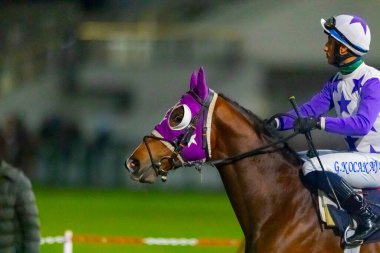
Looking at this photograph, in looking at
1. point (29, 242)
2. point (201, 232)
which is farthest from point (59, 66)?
point (29, 242)

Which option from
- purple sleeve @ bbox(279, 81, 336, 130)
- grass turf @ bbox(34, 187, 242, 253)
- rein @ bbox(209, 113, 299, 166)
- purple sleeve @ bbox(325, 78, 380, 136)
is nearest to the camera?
purple sleeve @ bbox(325, 78, 380, 136)

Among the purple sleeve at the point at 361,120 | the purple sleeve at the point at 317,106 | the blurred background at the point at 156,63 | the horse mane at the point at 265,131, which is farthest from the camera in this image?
the blurred background at the point at 156,63

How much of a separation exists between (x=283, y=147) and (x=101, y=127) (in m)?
21.7

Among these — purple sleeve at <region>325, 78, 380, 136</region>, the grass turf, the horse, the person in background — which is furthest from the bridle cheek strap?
the grass turf

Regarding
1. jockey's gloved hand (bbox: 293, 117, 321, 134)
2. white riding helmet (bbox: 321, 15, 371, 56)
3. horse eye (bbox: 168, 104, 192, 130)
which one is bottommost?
jockey's gloved hand (bbox: 293, 117, 321, 134)

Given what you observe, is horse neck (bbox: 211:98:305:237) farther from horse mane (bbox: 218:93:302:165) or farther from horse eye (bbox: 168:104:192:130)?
horse eye (bbox: 168:104:192:130)

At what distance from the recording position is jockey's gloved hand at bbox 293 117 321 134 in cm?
796

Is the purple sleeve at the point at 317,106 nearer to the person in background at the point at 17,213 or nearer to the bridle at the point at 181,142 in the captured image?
the bridle at the point at 181,142

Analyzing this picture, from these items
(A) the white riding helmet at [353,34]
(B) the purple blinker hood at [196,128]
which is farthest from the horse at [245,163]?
(A) the white riding helmet at [353,34]

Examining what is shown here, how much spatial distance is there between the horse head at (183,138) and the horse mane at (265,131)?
0.24 meters

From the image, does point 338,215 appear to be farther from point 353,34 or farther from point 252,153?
point 353,34

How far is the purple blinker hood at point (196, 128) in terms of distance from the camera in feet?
26.3

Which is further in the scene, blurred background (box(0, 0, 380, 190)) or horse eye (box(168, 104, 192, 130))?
blurred background (box(0, 0, 380, 190))

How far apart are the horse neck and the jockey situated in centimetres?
19
